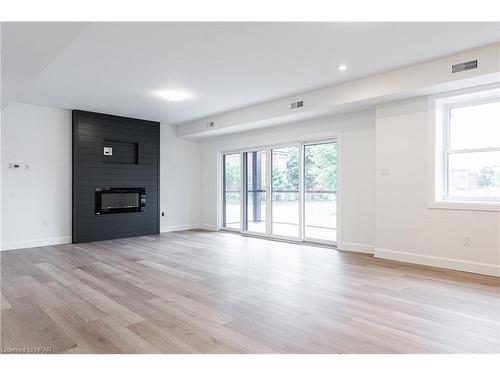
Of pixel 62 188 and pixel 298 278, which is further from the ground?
pixel 62 188

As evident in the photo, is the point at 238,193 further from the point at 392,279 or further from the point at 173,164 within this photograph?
the point at 392,279

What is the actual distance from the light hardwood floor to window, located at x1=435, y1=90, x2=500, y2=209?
3.81 ft

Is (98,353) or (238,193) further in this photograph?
(238,193)

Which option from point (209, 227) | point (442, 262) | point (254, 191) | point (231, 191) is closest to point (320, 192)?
point (254, 191)

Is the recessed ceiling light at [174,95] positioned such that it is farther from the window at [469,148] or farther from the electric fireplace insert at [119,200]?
the window at [469,148]

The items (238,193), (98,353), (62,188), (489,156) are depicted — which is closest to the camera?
(98,353)

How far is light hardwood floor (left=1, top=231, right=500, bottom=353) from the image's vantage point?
2.34 metres

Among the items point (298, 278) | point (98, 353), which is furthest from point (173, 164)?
point (98, 353)

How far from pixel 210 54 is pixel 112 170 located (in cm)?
428

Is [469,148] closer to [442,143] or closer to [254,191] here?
[442,143]

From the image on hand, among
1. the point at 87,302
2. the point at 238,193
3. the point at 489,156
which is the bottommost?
the point at 87,302

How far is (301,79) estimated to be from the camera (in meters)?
4.71
